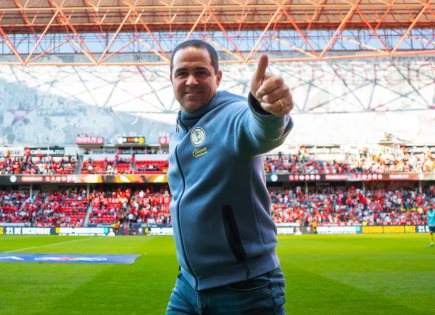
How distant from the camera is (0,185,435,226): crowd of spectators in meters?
39.3

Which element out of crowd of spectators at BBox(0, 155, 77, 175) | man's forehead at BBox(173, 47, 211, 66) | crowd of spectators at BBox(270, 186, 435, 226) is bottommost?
crowd of spectators at BBox(270, 186, 435, 226)

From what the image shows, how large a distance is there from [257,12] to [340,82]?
12.6 metres

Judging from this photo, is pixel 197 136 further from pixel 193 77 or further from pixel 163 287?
pixel 163 287

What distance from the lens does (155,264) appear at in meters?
13.4

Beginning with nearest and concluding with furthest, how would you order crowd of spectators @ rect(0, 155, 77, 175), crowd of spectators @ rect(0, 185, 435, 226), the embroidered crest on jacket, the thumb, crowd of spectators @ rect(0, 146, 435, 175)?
1. the thumb
2. the embroidered crest on jacket
3. crowd of spectators @ rect(0, 185, 435, 226)
4. crowd of spectators @ rect(0, 146, 435, 175)
5. crowd of spectators @ rect(0, 155, 77, 175)

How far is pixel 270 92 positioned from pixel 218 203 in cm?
74

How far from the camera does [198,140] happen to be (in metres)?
2.54

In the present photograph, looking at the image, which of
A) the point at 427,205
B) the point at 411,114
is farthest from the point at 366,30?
the point at 427,205

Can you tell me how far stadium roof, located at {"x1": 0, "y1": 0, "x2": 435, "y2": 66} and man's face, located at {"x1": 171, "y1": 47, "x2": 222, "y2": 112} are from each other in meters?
35.3

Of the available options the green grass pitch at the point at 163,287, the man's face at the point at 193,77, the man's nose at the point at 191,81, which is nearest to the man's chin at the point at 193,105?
the man's face at the point at 193,77

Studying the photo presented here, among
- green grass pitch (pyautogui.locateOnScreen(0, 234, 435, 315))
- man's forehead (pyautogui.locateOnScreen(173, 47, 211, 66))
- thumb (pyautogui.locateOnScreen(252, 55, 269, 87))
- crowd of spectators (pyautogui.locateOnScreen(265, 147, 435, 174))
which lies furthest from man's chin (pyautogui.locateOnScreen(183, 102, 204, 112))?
crowd of spectators (pyautogui.locateOnScreen(265, 147, 435, 174))

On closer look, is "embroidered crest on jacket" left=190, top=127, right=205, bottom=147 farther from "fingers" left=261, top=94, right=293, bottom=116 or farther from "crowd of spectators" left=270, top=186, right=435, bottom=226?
"crowd of spectators" left=270, top=186, right=435, bottom=226

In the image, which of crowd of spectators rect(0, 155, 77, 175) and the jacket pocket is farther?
crowd of spectators rect(0, 155, 77, 175)

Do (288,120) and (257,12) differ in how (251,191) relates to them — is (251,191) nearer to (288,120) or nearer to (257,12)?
(288,120)
